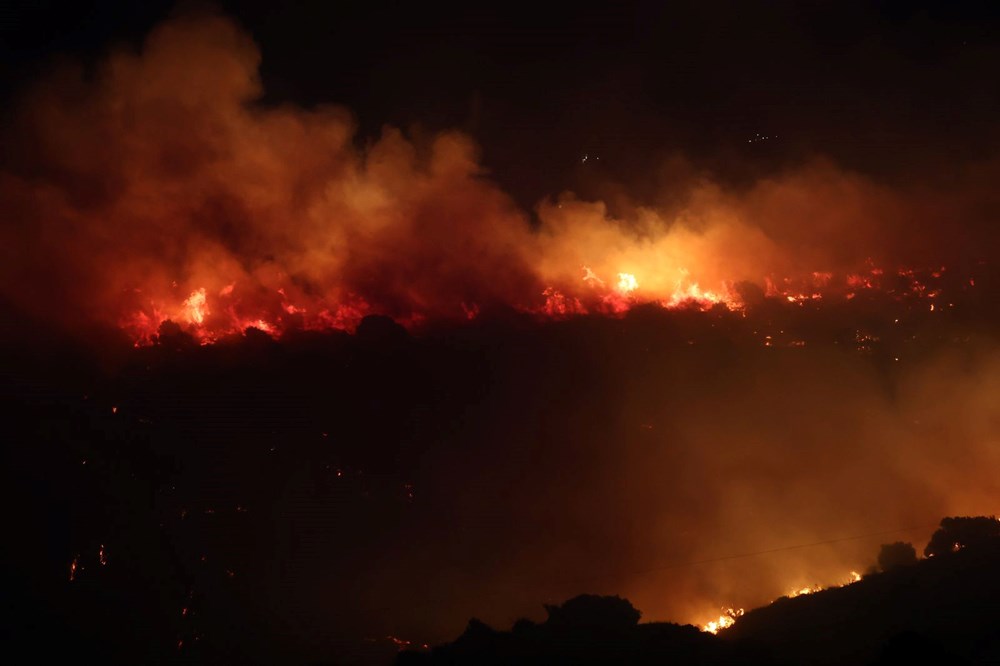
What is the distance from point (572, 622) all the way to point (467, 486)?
76.3 ft

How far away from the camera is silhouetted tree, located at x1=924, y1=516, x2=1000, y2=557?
94.4 ft

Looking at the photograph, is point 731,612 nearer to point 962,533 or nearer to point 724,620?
point 724,620

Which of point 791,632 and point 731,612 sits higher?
point 731,612

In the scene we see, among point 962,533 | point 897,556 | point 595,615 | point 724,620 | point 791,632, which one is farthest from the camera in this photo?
point 724,620

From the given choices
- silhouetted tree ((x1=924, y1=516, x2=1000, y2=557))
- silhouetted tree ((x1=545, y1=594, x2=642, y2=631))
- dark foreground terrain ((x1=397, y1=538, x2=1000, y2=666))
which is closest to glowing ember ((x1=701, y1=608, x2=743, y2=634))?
dark foreground terrain ((x1=397, y1=538, x2=1000, y2=666))

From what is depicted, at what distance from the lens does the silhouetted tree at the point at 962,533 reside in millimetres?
28781

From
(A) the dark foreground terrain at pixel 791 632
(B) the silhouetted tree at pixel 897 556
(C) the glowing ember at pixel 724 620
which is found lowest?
(A) the dark foreground terrain at pixel 791 632

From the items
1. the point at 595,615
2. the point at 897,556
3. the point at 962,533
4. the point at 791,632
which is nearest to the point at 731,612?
the point at 897,556

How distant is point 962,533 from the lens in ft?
96.0

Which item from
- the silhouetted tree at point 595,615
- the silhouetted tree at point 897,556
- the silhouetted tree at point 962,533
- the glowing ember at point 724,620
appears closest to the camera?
the silhouetted tree at point 595,615

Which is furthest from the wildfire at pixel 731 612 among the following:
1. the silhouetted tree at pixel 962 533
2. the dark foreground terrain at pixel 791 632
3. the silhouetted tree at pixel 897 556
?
the dark foreground terrain at pixel 791 632

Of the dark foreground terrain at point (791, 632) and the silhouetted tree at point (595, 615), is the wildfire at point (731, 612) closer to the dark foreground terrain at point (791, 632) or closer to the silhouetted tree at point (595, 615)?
the dark foreground terrain at point (791, 632)

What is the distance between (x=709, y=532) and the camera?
135 ft

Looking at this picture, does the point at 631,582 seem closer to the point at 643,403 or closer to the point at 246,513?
the point at 643,403
